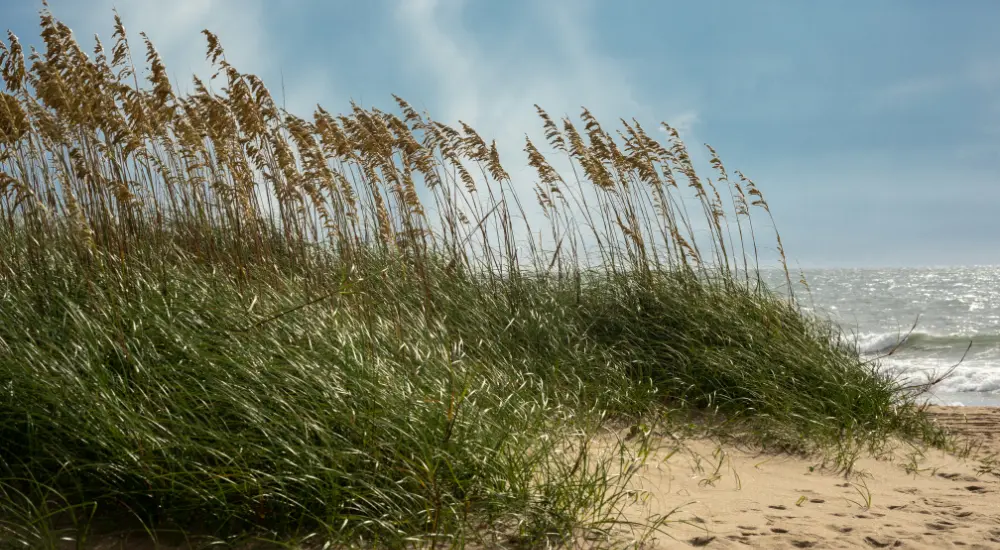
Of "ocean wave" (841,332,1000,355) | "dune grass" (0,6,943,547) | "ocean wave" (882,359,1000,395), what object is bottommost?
"ocean wave" (882,359,1000,395)

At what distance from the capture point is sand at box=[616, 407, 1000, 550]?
2744 mm

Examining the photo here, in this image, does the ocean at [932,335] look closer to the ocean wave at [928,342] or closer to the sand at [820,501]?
the ocean wave at [928,342]

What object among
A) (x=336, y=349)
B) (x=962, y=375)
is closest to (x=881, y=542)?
(x=336, y=349)

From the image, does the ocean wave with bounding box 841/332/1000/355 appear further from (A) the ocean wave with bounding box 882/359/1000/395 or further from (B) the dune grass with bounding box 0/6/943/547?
(B) the dune grass with bounding box 0/6/943/547

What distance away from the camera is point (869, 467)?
3758 mm

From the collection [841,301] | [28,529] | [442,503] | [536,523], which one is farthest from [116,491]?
[841,301]

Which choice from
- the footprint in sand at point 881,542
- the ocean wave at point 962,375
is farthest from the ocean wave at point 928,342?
the footprint in sand at point 881,542

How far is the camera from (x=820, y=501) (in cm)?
320

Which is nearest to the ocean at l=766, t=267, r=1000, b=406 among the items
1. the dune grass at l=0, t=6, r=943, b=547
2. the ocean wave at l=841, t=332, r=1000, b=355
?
the ocean wave at l=841, t=332, r=1000, b=355

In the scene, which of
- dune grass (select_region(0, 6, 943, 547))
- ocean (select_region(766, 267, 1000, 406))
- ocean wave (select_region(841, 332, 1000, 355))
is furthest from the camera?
ocean wave (select_region(841, 332, 1000, 355))

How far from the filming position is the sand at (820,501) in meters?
2.74

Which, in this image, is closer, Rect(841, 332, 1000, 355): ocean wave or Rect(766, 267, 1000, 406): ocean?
Rect(766, 267, 1000, 406): ocean

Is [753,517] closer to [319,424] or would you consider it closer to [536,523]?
[536,523]

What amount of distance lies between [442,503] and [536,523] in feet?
1.05
